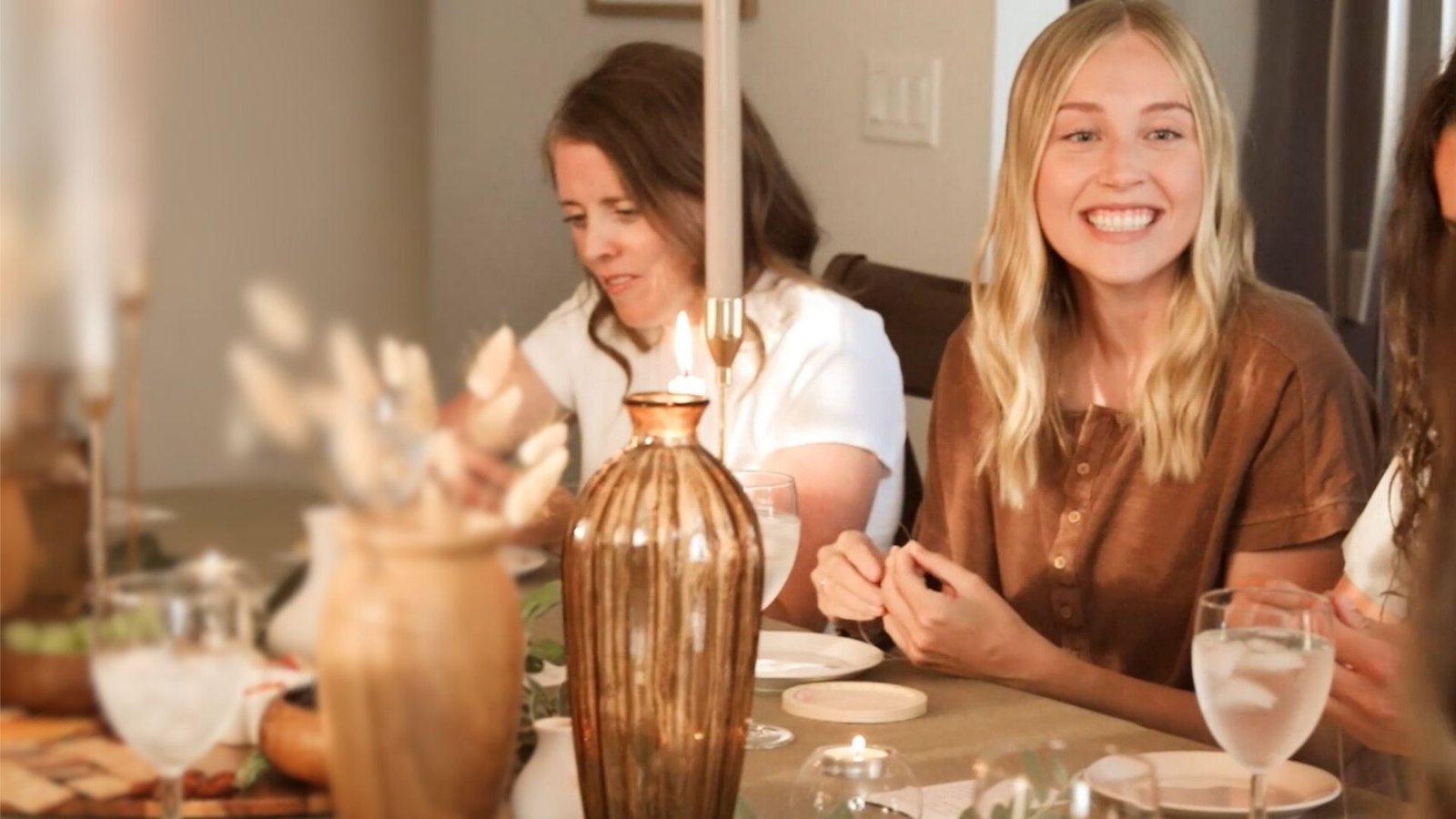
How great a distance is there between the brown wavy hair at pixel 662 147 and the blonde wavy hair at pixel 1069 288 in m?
0.27

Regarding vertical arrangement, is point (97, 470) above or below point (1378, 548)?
above

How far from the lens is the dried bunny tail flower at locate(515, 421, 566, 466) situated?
604 millimetres

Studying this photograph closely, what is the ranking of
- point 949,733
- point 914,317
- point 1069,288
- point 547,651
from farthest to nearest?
point 914,317
point 1069,288
point 949,733
point 547,651

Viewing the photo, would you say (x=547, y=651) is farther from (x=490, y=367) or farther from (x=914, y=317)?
(x=914, y=317)

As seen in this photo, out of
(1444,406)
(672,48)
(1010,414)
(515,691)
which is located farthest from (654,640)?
(672,48)

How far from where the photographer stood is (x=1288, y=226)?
2623 millimetres

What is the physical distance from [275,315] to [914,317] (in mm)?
1605

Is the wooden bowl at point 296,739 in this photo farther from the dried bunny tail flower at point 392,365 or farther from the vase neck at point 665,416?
the vase neck at point 665,416

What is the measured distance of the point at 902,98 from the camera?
8.57 feet

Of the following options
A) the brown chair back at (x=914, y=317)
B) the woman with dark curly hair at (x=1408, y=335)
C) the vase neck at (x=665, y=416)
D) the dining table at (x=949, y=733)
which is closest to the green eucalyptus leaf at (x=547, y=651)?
the dining table at (x=949, y=733)

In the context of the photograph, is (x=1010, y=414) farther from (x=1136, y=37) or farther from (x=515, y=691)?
(x=515, y=691)

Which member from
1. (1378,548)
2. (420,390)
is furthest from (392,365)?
(1378,548)

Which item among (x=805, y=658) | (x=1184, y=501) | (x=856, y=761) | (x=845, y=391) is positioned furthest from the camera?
(x=845, y=391)

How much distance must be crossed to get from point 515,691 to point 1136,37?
1200 mm
